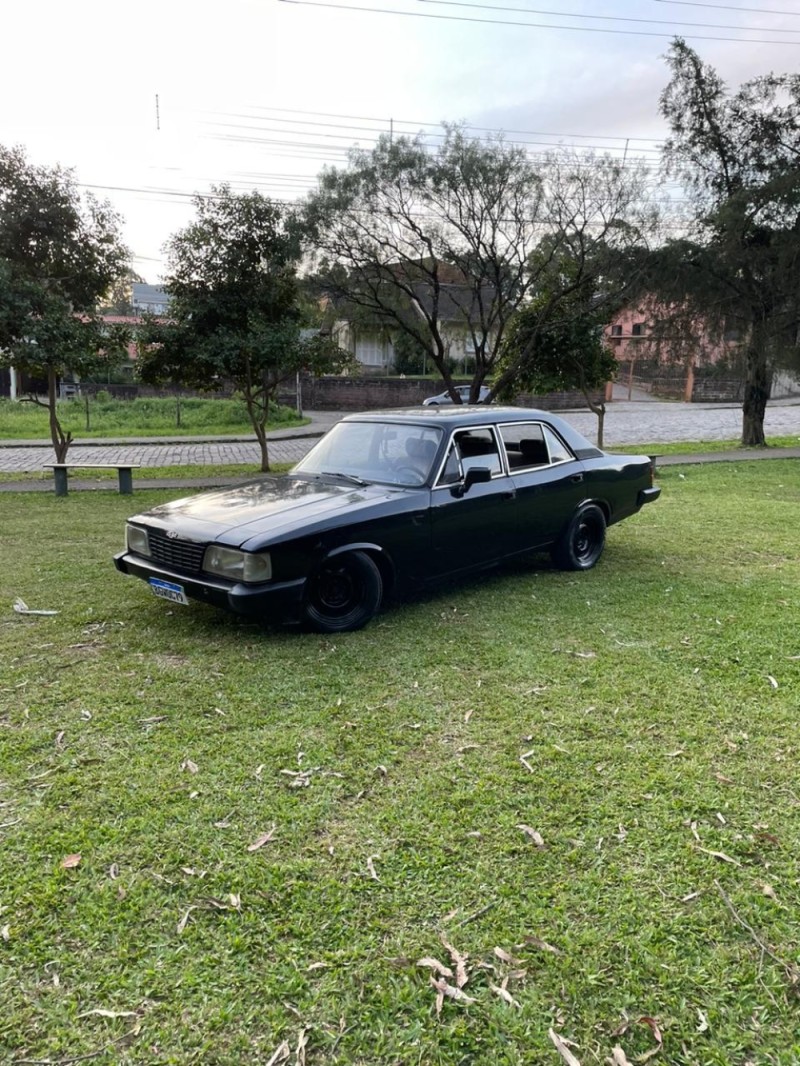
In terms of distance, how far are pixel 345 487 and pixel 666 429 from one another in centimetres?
2285

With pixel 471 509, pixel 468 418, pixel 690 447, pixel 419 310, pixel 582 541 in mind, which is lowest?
pixel 582 541

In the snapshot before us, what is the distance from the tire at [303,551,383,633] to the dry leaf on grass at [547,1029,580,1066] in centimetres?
321

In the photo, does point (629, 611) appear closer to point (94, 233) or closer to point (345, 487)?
point (345, 487)

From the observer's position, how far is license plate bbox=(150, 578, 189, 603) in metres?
4.77

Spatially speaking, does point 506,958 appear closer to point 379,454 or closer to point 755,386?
point 379,454

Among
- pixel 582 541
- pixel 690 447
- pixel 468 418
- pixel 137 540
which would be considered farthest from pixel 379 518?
pixel 690 447

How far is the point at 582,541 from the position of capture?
6.93 m

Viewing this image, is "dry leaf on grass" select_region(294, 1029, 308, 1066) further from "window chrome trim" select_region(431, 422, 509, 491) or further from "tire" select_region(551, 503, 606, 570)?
"tire" select_region(551, 503, 606, 570)

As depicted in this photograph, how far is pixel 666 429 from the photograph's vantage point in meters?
25.8

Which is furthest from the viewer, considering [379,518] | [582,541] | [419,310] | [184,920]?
[419,310]

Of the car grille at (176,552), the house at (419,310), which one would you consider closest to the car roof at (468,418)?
the car grille at (176,552)

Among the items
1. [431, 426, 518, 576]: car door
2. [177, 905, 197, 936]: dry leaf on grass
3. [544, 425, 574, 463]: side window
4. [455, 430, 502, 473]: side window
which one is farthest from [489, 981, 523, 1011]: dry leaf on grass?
[544, 425, 574, 463]: side window

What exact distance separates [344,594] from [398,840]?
2.48 meters

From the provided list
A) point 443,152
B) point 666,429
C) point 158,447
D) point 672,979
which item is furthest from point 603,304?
point 672,979
